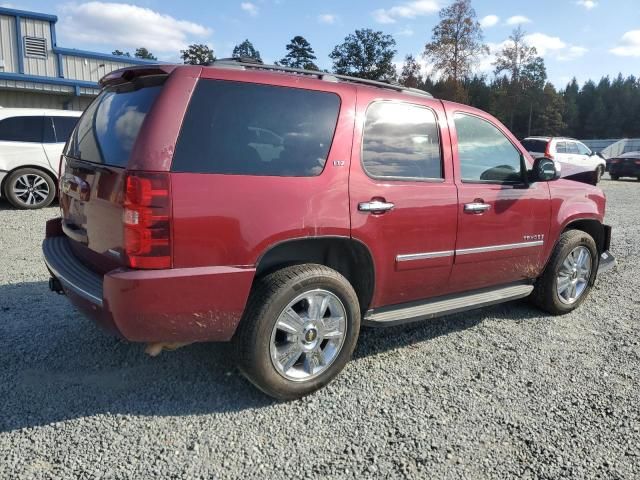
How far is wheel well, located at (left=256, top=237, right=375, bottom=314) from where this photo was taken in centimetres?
294

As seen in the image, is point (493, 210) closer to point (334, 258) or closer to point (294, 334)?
point (334, 258)

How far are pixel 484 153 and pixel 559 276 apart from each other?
4.84 feet

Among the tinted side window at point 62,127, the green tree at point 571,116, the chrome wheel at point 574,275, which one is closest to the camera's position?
the chrome wheel at point 574,275

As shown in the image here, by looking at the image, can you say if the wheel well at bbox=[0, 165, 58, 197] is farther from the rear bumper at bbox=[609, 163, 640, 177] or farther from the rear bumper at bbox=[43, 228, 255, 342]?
the rear bumper at bbox=[609, 163, 640, 177]

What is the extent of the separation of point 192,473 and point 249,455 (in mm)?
281

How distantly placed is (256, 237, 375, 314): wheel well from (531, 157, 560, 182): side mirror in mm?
1796

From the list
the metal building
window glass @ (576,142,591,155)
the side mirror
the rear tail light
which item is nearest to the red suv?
the rear tail light

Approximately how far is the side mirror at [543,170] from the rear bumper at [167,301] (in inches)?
103

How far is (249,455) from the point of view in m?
2.47

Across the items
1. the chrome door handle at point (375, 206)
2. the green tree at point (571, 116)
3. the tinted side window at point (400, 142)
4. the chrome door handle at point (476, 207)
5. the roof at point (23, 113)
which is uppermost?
the green tree at point (571, 116)

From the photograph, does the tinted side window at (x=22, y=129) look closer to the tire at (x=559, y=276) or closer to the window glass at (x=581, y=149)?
the tire at (x=559, y=276)

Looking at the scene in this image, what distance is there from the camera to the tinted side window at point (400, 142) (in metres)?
3.21

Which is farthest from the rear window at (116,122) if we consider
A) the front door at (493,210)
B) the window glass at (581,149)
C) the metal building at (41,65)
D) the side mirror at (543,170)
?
the window glass at (581,149)

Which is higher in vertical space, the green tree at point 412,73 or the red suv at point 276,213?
the green tree at point 412,73
